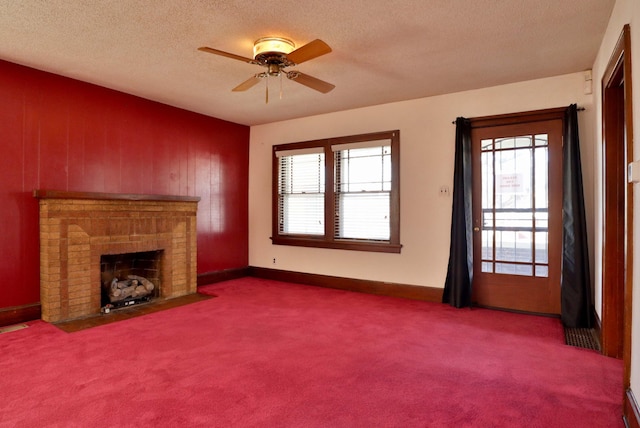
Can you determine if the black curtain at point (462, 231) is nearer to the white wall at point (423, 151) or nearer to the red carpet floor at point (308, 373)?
the white wall at point (423, 151)

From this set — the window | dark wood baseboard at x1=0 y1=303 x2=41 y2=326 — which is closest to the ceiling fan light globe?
the window

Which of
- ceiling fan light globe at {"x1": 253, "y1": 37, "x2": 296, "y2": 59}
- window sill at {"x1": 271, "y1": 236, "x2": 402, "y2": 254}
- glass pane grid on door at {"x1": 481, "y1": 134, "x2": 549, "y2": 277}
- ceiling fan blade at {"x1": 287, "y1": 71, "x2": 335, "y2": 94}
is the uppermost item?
ceiling fan light globe at {"x1": 253, "y1": 37, "x2": 296, "y2": 59}

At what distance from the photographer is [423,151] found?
502cm

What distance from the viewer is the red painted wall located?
12.8 ft

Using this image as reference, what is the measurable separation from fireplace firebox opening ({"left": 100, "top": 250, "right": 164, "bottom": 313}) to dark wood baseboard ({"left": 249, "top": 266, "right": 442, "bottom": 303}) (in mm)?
1878

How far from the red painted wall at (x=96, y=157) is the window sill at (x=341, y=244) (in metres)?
0.93

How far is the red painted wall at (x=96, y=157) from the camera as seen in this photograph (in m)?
3.91

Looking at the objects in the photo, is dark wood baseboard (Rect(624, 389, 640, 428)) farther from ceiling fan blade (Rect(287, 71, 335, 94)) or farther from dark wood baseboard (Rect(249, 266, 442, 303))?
ceiling fan blade (Rect(287, 71, 335, 94))

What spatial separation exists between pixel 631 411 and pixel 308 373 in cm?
189

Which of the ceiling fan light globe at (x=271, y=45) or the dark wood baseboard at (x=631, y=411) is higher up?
the ceiling fan light globe at (x=271, y=45)

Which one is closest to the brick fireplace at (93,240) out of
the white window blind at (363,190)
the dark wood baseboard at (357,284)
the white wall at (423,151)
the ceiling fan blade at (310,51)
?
the dark wood baseboard at (357,284)

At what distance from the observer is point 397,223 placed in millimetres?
5195

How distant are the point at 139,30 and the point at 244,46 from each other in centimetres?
87

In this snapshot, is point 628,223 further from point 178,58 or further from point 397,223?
point 178,58
